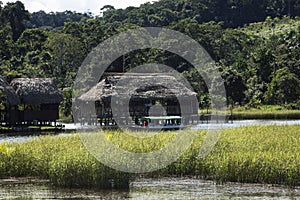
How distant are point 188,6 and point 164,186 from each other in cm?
7632

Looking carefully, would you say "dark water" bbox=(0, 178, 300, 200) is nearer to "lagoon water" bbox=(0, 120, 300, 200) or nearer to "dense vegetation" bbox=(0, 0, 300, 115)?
"lagoon water" bbox=(0, 120, 300, 200)

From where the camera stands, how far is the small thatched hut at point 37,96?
113ft

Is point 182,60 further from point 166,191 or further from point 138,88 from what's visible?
point 166,191

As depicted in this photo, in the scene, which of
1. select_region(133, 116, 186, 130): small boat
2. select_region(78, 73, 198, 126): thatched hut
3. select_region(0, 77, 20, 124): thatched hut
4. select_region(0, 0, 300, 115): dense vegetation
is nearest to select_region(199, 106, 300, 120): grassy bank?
select_region(0, 0, 300, 115): dense vegetation

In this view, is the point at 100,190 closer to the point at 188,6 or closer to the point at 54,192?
the point at 54,192

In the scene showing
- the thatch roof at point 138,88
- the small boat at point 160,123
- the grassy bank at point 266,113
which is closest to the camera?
the small boat at point 160,123

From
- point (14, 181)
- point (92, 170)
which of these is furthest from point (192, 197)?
point (14, 181)

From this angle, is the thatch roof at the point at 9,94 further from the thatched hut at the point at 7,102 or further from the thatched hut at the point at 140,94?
the thatched hut at the point at 140,94

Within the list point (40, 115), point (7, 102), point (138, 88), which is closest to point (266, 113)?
point (138, 88)

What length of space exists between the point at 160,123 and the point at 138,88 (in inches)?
117

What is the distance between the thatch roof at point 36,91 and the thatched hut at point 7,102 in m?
0.57

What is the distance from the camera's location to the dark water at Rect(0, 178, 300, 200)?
13.6 metres

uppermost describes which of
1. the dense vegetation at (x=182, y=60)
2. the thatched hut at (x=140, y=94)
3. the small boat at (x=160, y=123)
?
the dense vegetation at (x=182, y=60)

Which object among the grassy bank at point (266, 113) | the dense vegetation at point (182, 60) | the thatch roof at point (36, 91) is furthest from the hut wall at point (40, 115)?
the grassy bank at point (266, 113)
